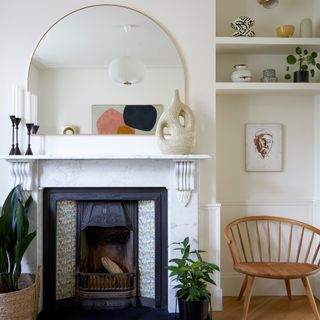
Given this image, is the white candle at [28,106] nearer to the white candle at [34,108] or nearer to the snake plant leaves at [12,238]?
the white candle at [34,108]

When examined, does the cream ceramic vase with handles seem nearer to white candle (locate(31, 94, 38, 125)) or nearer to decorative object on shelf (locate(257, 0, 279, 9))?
white candle (locate(31, 94, 38, 125))

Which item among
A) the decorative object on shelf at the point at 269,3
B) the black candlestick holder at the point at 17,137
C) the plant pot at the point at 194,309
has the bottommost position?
the plant pot at the point at 194,309

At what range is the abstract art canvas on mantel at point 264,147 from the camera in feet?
10.4

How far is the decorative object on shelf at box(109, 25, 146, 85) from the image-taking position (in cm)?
277

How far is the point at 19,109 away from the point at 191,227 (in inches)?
63.3

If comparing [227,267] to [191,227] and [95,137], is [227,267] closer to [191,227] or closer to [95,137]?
[191,227]

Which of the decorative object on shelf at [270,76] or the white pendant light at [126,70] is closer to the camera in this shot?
the white pendant light at [126,70]

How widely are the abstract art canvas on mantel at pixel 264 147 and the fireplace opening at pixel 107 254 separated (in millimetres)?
1134

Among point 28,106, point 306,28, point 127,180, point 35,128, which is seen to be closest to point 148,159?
point 127,180

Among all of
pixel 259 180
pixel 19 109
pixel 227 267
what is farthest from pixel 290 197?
pixel 19 109

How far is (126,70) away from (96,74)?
0.24 meters

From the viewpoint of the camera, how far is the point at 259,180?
126 inches

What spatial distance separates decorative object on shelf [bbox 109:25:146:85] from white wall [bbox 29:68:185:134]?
0.04 m

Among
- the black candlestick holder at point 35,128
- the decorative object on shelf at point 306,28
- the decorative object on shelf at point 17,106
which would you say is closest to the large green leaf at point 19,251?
the decorative object on shelf at point 17,106
